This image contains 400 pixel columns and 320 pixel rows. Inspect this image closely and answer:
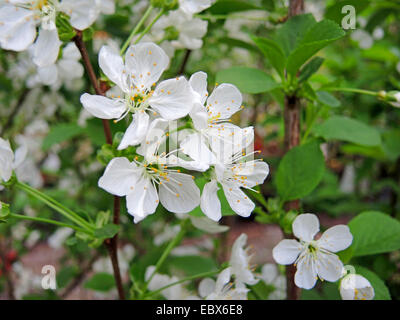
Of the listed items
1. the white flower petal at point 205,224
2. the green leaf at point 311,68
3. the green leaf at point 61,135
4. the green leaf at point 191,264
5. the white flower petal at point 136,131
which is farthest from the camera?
the green leaf at point 191,264

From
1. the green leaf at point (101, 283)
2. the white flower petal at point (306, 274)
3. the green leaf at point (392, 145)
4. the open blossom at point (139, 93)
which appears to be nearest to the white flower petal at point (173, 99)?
the open blossom at point (139, 93)

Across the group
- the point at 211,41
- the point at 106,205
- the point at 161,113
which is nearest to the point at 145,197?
the point at 161,113

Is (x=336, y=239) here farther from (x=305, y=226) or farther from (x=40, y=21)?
(x=40, y=21)

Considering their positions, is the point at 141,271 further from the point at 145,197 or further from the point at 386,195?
the point at 386,195

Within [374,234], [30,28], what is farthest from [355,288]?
[30,28]

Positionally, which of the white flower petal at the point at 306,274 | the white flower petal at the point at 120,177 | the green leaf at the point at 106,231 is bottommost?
the white flower petal at the point at 306,274

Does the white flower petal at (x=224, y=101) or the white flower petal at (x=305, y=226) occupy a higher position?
the white flower petal at (x=224, y=101)

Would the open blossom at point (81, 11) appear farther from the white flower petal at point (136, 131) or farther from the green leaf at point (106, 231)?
the green leaf at point (106, 231)
